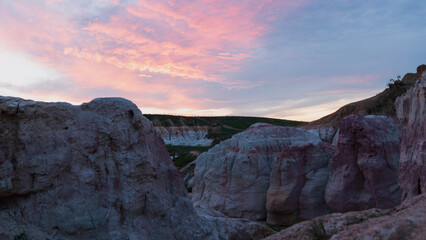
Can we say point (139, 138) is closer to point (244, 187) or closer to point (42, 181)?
point (42, 181)

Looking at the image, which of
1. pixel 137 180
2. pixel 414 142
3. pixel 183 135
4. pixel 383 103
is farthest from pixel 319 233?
pixel 183 135

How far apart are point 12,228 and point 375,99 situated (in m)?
37.0

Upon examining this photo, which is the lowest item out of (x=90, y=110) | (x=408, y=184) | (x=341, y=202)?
Result: (x=341, y=202)

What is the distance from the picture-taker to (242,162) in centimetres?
1912

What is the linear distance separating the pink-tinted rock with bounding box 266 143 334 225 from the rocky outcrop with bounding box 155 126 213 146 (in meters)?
64.3

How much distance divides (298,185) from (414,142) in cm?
819

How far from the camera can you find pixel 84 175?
7785 mm

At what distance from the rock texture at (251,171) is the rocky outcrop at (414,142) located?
7.37 metres

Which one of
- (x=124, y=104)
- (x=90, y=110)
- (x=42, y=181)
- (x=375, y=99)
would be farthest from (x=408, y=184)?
(x=375, y=99)

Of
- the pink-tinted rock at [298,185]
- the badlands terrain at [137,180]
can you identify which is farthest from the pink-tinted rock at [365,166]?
the pink-tinted rock at [298,185]

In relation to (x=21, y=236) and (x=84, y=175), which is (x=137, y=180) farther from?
(x=21, y=236)

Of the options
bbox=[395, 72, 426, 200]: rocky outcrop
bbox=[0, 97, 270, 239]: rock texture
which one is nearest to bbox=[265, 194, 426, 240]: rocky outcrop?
bbox=[395, 72, 426, 200]: rocky outcrop

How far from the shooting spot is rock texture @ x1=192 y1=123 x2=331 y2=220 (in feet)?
57.6

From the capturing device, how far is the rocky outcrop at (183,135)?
8525 cm
